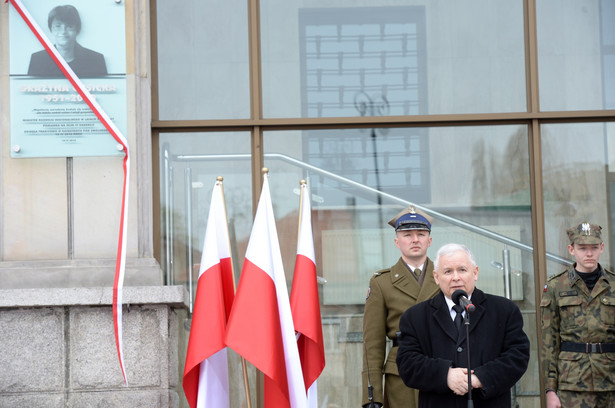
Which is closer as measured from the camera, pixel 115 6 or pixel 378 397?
pixel 378 397

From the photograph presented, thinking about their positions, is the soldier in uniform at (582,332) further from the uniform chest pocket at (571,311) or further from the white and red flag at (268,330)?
the white and red flag at (268,330)

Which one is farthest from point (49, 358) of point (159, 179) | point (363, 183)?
point (363, 183)

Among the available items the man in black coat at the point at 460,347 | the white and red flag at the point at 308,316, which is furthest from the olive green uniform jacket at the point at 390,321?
the man in black coat at the point at 460,347

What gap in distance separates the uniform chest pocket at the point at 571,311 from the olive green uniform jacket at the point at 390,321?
1.10 metres

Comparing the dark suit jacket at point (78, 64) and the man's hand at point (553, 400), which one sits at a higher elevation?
the dark suit jacket at point (78, 64)

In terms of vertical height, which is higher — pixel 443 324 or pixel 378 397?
pixel 443 324

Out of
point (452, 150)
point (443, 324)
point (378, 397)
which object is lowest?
point (378, 397)

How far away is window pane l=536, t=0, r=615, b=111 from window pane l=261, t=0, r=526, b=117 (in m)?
0.18

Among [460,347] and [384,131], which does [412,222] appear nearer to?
[460,347]

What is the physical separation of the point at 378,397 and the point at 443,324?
1.08 metres

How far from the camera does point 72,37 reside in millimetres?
7242

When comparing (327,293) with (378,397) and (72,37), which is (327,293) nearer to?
(378,397)

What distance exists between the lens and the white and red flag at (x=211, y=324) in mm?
6371

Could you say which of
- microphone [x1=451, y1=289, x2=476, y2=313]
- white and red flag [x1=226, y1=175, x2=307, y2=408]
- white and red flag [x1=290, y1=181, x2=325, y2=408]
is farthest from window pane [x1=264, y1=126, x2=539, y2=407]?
microphone [x1=451, y1=289, x2=476, y2=313]
